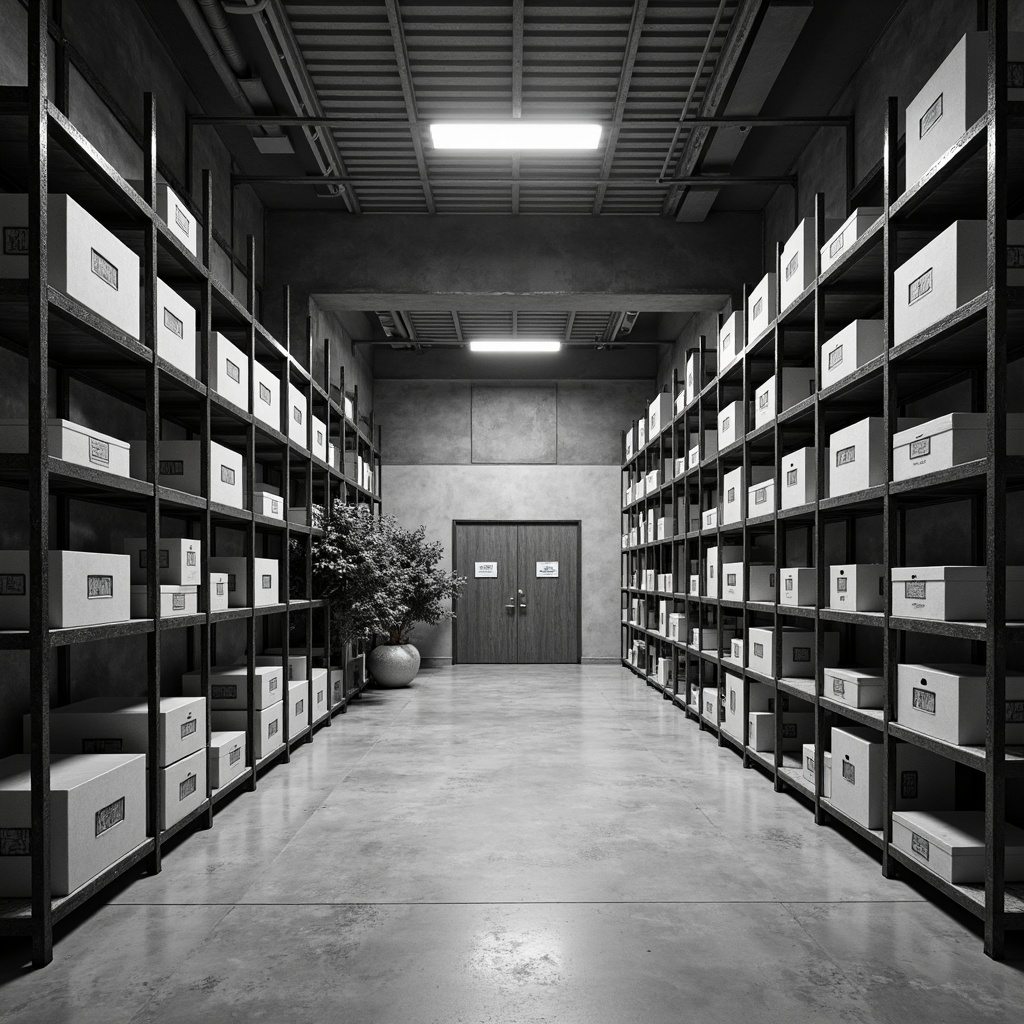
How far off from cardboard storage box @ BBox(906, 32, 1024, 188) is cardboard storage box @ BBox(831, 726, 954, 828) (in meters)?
2.57

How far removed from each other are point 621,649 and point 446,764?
7.78 metres

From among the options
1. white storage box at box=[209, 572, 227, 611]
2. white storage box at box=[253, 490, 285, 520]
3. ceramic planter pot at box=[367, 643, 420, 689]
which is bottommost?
ceramic planter pot at box=[367, 643, 420, 689]

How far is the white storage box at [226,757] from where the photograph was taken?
16.7 ft

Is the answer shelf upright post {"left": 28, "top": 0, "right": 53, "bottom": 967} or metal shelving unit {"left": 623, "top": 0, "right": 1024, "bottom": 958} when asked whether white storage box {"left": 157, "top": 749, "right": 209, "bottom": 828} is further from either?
metal shelving unit {"left": 623, "top": 0, "right": 1024, "bottom": 958}

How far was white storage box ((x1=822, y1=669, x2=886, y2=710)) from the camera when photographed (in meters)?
4.50

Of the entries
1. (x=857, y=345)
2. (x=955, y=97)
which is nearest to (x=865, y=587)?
(x=857, y=345)

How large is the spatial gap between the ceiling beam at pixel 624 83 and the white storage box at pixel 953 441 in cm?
356

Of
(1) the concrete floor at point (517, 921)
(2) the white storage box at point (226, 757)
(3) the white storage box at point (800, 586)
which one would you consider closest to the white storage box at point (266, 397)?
(2) the white storage box at point (226, 757)

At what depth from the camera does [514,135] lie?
6.50 meters

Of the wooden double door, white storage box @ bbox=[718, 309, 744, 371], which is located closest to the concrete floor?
white storage box @ bbox=[718, 309, 744, 371]

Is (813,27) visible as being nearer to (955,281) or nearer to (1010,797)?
(955,281)

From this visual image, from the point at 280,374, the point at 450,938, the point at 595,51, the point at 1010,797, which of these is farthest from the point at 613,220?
the point at 450,938

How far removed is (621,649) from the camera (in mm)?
13945

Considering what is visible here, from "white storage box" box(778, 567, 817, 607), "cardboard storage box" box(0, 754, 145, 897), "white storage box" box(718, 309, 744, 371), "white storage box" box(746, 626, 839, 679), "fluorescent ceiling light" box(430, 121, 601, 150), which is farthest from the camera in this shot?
"white storage box" box(718, 309, 744, 371)
